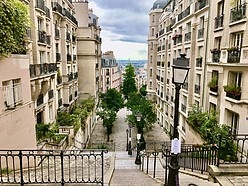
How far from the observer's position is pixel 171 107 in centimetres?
2689

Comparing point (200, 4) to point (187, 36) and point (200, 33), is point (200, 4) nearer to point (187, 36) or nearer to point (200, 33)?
point (200, 33)

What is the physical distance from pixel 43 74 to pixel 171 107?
17.1m

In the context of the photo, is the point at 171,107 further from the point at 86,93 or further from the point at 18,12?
the point at 18,12

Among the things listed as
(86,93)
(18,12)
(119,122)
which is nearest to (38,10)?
(18,12)

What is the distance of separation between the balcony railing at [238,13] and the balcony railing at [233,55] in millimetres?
1931

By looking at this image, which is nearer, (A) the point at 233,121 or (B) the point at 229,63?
(B) the point at 229,63

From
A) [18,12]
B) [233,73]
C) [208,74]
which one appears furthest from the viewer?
[208,74]

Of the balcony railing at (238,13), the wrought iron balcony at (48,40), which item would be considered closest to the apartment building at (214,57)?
the balcony railing at (238,13)

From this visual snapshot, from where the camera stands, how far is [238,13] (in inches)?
498

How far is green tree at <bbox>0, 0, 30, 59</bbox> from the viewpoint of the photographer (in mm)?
7268

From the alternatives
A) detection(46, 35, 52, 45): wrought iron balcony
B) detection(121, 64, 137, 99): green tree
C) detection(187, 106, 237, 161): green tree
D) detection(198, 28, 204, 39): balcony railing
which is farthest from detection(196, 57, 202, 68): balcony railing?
detection(121, 64, 137, 99): green tree

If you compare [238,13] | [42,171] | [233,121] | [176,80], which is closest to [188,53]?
[238,13]

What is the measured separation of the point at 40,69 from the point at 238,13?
13.1 meters

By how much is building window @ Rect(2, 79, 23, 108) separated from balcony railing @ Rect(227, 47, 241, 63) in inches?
447
